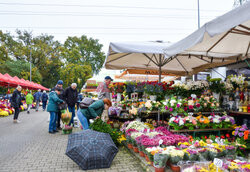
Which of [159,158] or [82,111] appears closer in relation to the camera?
[159,158]

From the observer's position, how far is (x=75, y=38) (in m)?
39.3

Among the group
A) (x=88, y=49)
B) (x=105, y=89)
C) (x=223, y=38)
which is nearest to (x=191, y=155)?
(x=223, y=38)

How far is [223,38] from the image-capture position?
3.98 m

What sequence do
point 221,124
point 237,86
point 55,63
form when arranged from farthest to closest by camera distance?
1. point 55,63
2. point 237,86
3. point 221,124

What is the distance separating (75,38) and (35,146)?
120 feet

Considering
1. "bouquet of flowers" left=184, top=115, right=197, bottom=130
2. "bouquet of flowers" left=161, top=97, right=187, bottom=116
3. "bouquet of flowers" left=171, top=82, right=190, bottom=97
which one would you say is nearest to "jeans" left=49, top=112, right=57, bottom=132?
"bouquet of flowers" left=161, top=97, right=187, bottom=116

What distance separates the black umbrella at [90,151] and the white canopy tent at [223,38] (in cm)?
204

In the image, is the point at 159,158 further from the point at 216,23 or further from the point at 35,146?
the point at 35,146

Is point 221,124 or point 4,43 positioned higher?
point 4,43

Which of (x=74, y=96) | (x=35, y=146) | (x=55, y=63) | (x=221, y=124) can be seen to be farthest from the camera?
(x=55, y=63)

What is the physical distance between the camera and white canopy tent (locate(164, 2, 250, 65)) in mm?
2299

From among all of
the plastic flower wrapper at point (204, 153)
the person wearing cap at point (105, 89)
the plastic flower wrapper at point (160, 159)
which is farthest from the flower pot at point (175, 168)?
the person wearing cap at point (105, 89)

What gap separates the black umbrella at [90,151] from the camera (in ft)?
11.3

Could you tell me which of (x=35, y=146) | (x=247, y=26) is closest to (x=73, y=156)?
(x=35, y=146)
